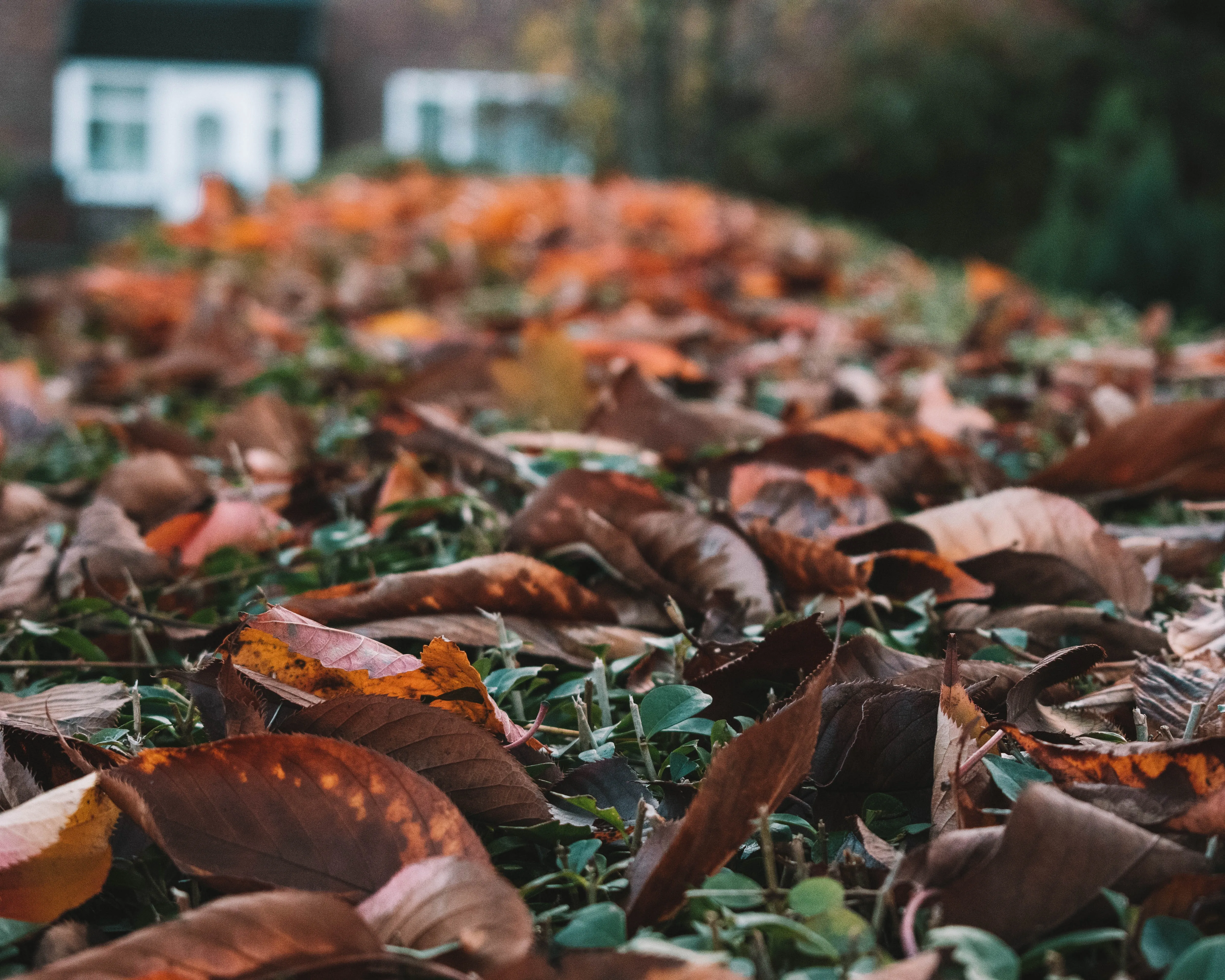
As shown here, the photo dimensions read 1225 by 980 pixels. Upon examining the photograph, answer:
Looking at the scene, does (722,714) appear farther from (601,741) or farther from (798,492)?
(798,492)

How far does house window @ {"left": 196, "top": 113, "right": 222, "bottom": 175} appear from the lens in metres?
21.9

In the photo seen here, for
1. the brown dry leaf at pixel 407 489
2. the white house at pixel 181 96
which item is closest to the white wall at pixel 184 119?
the white house at pixel 181 96

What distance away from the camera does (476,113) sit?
21.4 meters

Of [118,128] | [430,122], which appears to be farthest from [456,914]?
[118,128]

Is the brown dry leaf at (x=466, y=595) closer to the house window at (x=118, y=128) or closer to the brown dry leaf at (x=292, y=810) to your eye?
the brown dry leaf at (x=292, y=810)

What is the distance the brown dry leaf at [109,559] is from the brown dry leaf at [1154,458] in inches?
36.6

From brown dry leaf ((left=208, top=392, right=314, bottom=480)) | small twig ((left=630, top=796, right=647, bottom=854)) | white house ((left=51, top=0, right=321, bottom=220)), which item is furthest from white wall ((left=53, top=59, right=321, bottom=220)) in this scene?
small twig ((left=630, top=796, right=647, bottom=854))

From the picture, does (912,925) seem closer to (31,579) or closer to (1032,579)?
(1032,579)

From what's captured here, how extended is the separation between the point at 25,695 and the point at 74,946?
333 mm

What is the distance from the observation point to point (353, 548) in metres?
1.11

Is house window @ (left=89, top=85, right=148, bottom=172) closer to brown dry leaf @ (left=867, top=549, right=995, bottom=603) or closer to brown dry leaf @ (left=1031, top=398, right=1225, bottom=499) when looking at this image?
brown dry leaf @ (left=1031, top=398, right=1225, bottom=499)

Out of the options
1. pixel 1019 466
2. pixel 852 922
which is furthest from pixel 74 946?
pixel 1019 466

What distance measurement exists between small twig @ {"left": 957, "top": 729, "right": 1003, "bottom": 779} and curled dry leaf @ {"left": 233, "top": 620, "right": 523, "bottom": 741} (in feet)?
0.91

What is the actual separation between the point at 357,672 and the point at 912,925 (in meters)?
0.38
